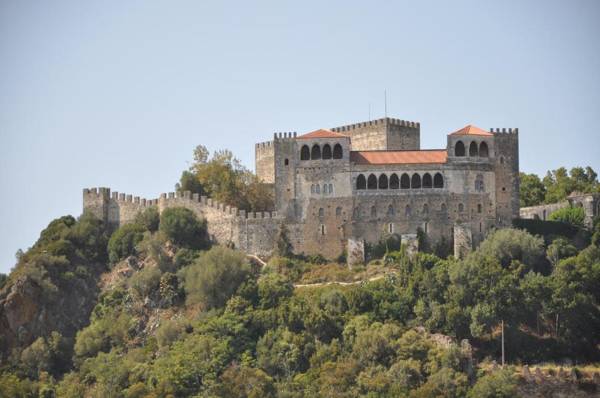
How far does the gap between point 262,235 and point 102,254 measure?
10.6 meters

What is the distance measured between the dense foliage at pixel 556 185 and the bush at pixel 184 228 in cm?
2294

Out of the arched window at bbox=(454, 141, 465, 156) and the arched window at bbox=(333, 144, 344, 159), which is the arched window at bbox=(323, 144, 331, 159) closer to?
the arched window at bbox=(333, 144, 344, 159)

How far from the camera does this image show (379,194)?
7988 cm

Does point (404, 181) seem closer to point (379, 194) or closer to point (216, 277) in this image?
point (379, 194)

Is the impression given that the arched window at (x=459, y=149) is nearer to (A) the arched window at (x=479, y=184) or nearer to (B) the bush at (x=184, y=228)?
(A) the arched window at (x=479, y=184)

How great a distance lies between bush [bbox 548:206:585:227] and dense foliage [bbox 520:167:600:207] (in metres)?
7.16

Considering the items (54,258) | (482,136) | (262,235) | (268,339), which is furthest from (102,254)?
(482,136)

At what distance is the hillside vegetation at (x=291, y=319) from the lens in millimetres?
69688

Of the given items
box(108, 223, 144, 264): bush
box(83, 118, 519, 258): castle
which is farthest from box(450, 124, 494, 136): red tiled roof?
box(108, 223, 144, 264): bush

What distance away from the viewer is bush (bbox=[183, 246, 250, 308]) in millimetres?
76562

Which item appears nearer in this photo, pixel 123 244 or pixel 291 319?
pixel 291 319

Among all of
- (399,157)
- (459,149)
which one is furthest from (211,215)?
(459,149)

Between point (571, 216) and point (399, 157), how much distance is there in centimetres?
1056

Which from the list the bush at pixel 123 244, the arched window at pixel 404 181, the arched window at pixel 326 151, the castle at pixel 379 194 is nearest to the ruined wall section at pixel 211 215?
the castle at pixel 379 194
